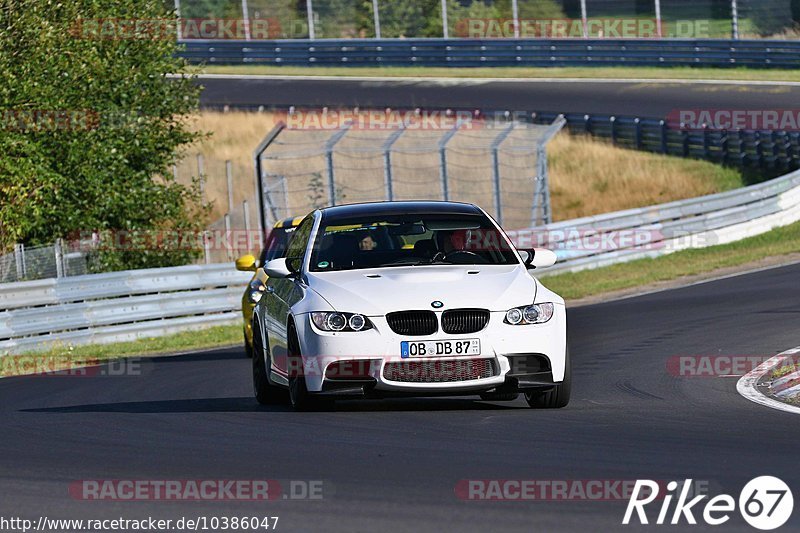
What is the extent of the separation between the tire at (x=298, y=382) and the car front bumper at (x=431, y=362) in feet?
0.63

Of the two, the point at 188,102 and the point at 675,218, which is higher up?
the point at 188,102

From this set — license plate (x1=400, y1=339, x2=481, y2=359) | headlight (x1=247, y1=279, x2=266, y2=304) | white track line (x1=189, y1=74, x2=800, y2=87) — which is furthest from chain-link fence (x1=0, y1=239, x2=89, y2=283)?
white track line (x1=189, y1=74, x2=800, y2=87)

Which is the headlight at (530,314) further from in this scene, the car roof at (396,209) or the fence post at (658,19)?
the fence post at (658,19)

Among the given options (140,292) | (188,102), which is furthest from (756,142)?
(140,292)

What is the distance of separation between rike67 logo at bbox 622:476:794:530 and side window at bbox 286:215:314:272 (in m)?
4.79

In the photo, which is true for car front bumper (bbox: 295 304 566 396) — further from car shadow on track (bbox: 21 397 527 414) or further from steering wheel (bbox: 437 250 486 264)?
steering wheel (bbox: 437 250 486 264)

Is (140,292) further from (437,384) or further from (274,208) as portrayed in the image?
(437,384)

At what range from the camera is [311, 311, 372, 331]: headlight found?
9.85 metres

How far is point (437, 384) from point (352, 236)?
1.71m

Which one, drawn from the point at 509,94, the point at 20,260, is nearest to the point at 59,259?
the point at 20,260

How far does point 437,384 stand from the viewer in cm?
981

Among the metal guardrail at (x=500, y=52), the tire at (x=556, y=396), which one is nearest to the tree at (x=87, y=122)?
the tire at (x=556, y=396)

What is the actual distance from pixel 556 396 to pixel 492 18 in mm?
38071

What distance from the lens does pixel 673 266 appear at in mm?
25906
